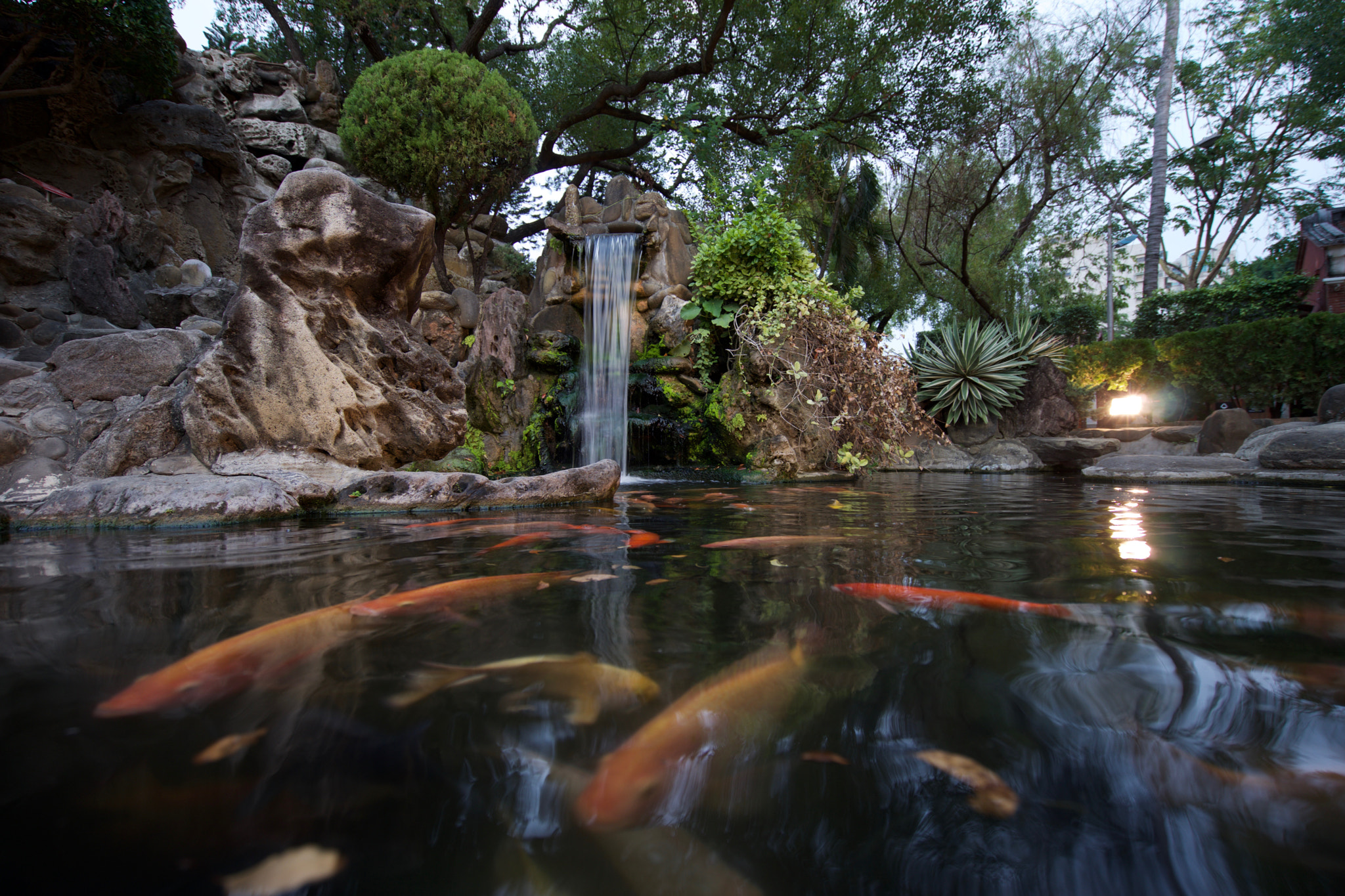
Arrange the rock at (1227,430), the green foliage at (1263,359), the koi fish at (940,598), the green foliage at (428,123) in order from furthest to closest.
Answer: the green foliage at (1263,359), the green foliage at (428,123), the rock at (1227,430), the koi fish at (940,598)

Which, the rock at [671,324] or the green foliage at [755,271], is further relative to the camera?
the rock at [671,324]

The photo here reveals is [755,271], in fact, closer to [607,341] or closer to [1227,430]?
[607,341]

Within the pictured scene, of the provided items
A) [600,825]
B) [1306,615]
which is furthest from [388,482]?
[1306,615]

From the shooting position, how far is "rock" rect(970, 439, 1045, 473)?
36.7 ft

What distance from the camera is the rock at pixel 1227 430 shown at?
9.19 metres

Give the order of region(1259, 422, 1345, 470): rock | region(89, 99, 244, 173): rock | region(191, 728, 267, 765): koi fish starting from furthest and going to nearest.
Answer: region(89, 99, 244, 173): rock
region(1259, 422, 1345, 470): rock
region(191, 728, 267, 765): koi fish

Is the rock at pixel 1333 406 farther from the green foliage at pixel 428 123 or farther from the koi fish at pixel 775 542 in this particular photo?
the green foliage at pixel 428 123

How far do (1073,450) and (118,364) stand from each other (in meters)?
12.3

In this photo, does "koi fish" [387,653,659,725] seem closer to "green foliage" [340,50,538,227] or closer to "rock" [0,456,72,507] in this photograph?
"rock" [0,456,72,507]

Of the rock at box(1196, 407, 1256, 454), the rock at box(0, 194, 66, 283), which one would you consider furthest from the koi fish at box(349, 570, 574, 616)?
the rock at box(0, 194, 66, 283)

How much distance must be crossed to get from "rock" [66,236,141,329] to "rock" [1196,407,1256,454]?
55.0ft

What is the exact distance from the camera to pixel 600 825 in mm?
819

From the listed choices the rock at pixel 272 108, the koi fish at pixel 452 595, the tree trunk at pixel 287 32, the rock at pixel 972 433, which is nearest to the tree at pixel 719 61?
the tree trunk at pixel 287 32

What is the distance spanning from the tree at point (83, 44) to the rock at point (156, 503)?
9800 millimetres
